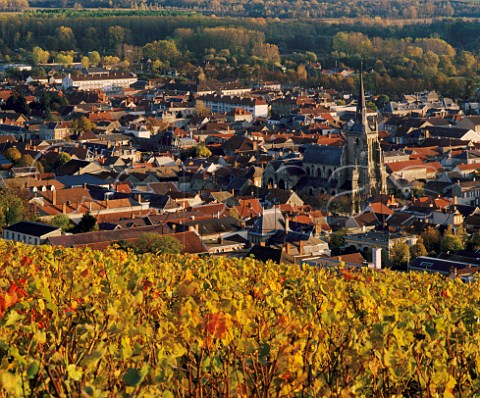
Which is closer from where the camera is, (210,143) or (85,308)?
(85,308)

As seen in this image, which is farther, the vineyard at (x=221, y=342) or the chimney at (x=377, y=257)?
the chimney at (x=377, y=257)

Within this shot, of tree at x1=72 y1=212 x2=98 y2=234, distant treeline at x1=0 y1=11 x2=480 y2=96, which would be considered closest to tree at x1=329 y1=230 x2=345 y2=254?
tree at x1=72 y1=212 x2=98 y2=234

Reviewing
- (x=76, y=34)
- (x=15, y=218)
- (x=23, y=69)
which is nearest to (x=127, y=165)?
(x=15, y=218)

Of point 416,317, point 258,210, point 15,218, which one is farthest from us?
point 258,210

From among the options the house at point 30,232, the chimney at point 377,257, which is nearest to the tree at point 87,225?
the house at point 30,232

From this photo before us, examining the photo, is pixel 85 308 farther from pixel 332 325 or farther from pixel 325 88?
pixel 325 88

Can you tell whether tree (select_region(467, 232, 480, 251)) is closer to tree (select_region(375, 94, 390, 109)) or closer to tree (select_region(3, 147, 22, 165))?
tree (select_region(3, 147, 22, 165))

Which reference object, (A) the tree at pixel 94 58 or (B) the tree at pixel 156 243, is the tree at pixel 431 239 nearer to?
(B) the tree at pixel 156 243
